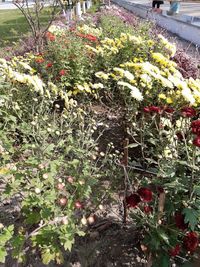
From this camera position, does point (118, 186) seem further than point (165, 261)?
Yes

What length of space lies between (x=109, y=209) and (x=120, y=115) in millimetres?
1577

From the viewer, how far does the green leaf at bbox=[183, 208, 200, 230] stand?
76.8 inches

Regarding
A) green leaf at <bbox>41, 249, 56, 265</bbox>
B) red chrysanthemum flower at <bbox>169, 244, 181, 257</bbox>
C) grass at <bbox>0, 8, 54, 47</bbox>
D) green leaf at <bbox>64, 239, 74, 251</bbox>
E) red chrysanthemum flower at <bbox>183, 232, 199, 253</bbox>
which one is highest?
green leaf at <bbox>64, 239, 74, 251</bbox>

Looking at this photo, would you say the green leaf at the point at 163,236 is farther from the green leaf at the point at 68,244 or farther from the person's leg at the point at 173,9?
the person's leg at the point at 173,9

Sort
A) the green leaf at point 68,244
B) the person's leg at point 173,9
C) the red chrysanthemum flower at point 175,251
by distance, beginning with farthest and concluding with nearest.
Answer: the person's leg at point 173,9, the red chrysanthemum flower at point 175,251, the green leaf at point 68,244

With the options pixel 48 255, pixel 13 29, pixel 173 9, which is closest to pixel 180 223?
pixel 48 255

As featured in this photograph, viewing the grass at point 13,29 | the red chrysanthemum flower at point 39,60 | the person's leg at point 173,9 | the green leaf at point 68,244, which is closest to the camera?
the green leaf at point 68,244

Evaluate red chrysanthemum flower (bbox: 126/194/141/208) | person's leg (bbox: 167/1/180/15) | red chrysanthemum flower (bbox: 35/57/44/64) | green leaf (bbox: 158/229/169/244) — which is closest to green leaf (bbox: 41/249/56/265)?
red chrysanthemum flower (bbox: 126/194/141/208)

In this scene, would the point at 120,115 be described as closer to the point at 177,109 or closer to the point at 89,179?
the point at 177,109

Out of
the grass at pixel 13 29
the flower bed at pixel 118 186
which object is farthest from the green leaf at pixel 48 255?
the grass at pixel 13 29

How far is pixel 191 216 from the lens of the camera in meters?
1.97

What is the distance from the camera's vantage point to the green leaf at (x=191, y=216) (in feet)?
6.40

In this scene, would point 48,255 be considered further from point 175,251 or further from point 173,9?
point 173,9

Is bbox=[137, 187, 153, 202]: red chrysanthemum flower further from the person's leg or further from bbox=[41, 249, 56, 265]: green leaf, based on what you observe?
the person's leg
